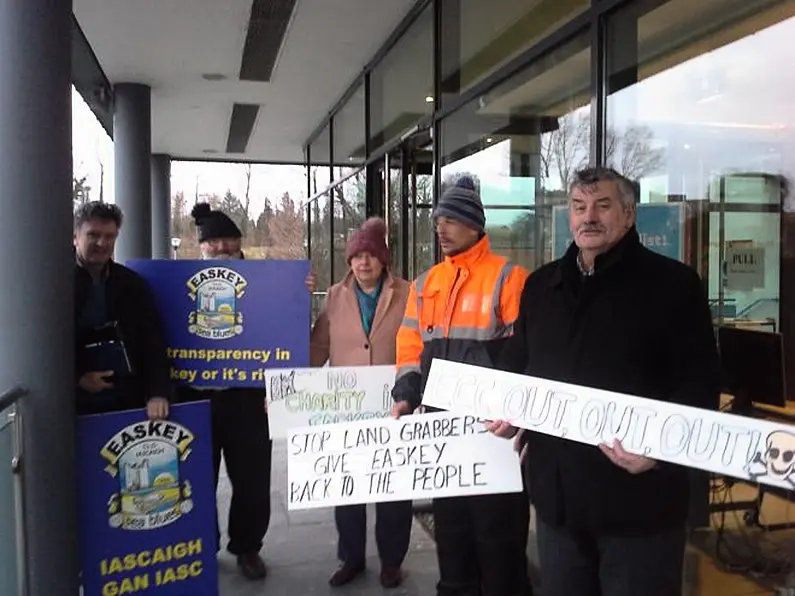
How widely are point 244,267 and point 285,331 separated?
0.32 metres

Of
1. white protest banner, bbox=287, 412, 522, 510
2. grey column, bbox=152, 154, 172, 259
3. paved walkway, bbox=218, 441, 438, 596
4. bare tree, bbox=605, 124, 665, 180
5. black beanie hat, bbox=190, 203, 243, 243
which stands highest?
grey column, bbox=152, 154, 172, 259

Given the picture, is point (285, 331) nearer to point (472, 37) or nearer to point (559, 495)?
point (559, 495)

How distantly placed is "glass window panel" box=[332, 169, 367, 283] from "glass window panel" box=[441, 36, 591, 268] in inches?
110

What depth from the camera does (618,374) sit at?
172 cm

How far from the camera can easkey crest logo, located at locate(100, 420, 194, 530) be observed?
103 inches

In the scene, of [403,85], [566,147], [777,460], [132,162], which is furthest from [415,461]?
[132,162]

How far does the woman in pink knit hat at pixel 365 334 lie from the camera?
2994 millimetres

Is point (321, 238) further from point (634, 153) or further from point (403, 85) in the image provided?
point (634, 153)

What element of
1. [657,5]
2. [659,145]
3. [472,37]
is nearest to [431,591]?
[659,145]

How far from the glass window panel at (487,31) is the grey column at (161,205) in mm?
8199

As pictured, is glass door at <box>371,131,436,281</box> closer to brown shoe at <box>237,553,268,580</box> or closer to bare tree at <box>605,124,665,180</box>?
bare tree at <box>605,124,665,180</box>

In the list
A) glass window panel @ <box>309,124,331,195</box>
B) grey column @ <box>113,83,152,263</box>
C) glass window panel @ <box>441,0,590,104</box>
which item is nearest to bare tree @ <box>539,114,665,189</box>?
glass window panel @ <box>441,0,590,104</box>

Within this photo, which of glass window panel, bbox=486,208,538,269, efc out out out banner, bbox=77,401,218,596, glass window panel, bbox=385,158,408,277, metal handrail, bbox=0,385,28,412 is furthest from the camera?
glass window panel, bbox=385,158,408,277

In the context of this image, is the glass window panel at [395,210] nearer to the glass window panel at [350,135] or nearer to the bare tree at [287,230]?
the glass window panel at [350,135]
